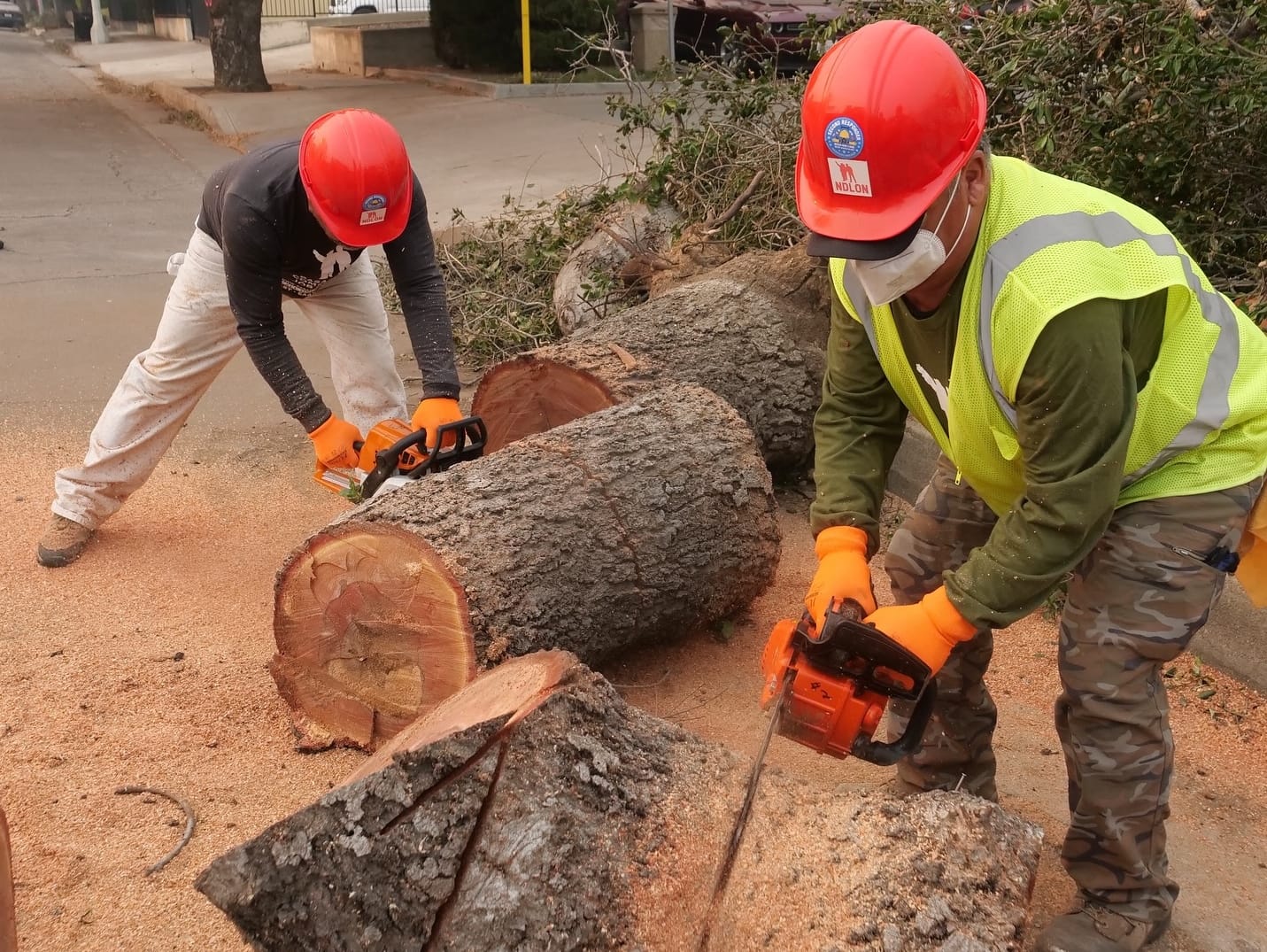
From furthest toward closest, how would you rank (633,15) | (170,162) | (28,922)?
(633,15) → (170,162) → (28,922)

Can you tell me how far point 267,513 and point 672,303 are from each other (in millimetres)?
1893

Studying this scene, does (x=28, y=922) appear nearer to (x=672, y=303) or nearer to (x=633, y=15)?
(x=672, y=303)

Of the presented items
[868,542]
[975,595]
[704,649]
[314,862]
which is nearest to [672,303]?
[704,649]

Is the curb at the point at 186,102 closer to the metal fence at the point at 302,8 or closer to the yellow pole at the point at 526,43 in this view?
the yellow pole at the point at 526,43

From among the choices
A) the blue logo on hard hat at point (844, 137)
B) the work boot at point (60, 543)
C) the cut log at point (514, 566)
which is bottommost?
the work boot at point (60, 543)

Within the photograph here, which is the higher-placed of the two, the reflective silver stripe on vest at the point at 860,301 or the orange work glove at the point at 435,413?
the reflective silver stripe on vest at the point at 860,301

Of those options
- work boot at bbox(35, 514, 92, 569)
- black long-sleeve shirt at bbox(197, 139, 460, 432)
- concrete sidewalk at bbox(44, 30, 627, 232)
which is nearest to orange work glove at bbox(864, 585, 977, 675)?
black long-sleeve shirt at bbox(197, 139, 460, 432)

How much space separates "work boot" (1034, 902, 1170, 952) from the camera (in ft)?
7.50

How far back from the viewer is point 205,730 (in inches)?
126

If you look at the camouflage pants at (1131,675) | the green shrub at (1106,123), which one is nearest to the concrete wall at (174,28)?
the green shrub at (1106,123)

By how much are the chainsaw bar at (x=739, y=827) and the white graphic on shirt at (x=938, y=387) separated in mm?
614

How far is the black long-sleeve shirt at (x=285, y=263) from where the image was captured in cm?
357

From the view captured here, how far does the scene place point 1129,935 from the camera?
7.55ft

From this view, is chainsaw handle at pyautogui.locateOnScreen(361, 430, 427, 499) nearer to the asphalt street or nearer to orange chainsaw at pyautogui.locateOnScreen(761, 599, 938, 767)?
orange chainsaw at pyautogui.locateOnScreen(761, 599, 938, 767)
